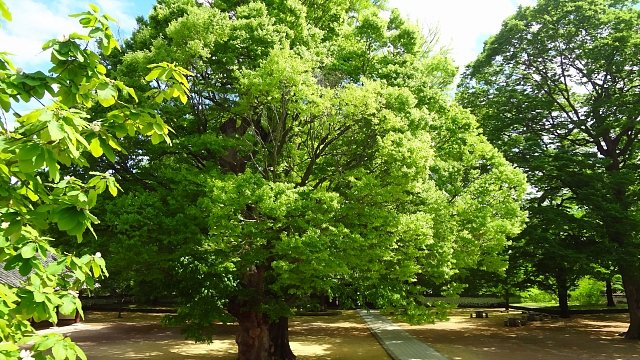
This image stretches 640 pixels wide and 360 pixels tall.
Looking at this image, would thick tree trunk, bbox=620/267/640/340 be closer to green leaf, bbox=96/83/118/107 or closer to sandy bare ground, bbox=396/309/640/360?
sandy bare ground, bbox=396/309/640/360

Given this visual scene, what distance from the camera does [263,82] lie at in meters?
11.9

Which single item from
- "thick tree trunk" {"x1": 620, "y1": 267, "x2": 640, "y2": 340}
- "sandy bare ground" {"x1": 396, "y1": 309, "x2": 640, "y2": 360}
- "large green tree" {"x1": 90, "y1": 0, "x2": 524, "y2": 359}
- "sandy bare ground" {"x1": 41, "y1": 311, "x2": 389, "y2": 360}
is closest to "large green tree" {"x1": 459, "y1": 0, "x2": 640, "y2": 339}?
"thick tree trunk" {"x1": 620, "y1": 267, "x2": 640, "y2": 340}

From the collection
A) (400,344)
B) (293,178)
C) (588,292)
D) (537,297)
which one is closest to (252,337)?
(293,178)

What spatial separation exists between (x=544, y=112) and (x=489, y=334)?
1220 cm

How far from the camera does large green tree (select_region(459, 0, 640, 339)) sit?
858 inches

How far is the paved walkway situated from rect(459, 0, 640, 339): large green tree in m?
9.27

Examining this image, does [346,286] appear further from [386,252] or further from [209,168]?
[209,168]

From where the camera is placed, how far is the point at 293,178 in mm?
15453

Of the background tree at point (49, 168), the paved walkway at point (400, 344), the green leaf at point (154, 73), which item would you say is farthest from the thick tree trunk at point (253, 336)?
the green leaf at point (154, 73)

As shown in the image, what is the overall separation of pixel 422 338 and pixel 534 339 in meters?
5.31

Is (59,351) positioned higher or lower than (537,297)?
higher

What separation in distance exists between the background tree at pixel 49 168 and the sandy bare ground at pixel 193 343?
663 inches

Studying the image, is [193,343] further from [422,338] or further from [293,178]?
[293,178]

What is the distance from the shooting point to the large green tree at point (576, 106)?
21.8 meters
